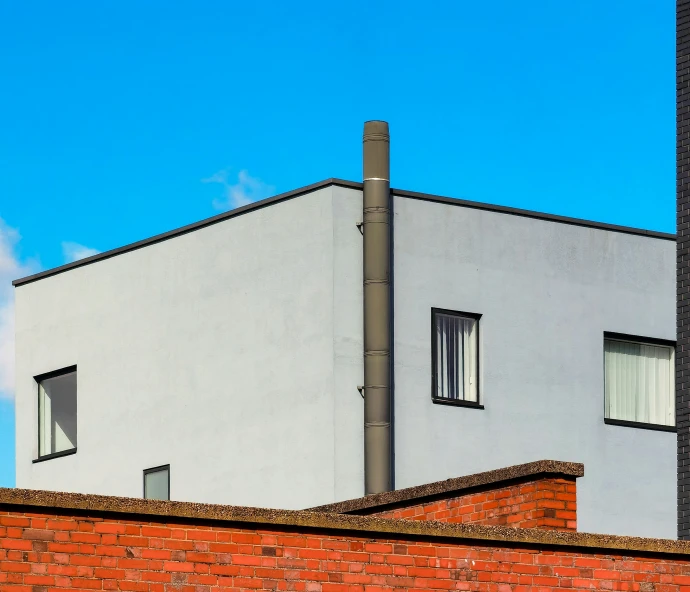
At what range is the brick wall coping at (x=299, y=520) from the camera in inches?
422

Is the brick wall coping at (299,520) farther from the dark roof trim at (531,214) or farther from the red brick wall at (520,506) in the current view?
the dark roof trim at (531,214)

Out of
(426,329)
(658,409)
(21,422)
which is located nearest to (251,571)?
(426,329)

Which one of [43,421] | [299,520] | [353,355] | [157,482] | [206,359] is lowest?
[299,520]

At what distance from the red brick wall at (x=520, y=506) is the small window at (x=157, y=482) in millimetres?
11413

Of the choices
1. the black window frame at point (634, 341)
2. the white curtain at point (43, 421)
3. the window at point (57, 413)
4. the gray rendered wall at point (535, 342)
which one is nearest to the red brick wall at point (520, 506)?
the gray rendered wall at point (535, 342)

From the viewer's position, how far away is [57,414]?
28781 millimetres

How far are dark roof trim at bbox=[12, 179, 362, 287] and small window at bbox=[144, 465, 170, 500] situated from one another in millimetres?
3726

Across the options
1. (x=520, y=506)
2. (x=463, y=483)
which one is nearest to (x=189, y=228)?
(x=463, y=483)

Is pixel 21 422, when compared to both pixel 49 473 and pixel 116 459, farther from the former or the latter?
pixel 116 459

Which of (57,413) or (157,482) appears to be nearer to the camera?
(157,482)

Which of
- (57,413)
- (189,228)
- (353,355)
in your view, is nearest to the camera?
(353,355)

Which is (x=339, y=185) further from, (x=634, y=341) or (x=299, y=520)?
(x=299, y=520)

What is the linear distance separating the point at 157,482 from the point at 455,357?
5.35 meters

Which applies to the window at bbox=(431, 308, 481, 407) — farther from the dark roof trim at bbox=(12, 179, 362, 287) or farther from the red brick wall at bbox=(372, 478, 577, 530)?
the red brick wall at bbox=(372, 478, 577, 530)
